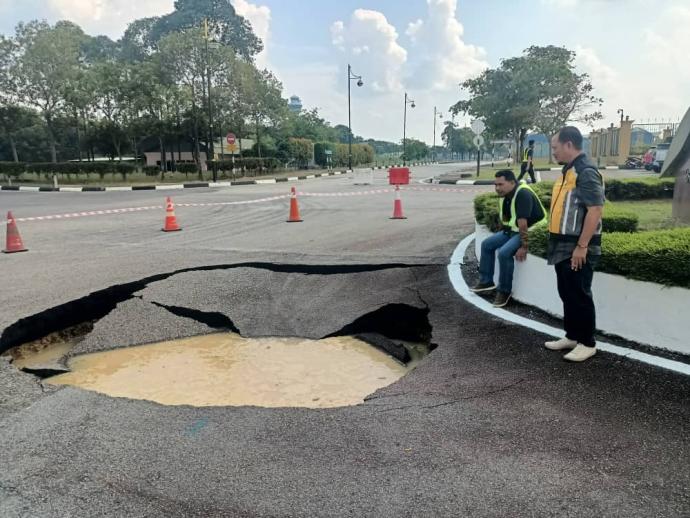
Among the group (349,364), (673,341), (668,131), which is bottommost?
(349,364)

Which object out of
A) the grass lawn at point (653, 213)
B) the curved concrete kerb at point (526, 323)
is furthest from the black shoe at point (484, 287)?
the grass lawn at point (653, 213)

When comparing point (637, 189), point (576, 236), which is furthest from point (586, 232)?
point (637, 189)

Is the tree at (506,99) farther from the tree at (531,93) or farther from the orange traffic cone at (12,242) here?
the orange traffic cone at (12,242)

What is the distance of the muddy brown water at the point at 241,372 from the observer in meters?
3.99

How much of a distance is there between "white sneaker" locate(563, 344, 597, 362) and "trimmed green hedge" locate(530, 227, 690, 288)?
71 cm

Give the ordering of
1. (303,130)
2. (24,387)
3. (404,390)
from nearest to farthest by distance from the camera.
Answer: (404,390) → (24,387) → (303,130)

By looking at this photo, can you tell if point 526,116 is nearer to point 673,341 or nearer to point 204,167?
point 204,167

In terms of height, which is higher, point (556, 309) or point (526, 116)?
point (526, 116)

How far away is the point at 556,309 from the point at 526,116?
33583mm

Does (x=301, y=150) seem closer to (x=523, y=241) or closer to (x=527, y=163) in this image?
(x=527, y=163)

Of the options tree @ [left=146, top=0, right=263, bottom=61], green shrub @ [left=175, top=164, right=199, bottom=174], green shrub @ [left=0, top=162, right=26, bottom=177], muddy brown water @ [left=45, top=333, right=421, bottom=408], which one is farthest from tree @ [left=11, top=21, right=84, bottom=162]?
muddy brown water @ [left=45, top=333, right=421, bottom=408]

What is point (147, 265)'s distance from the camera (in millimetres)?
7254

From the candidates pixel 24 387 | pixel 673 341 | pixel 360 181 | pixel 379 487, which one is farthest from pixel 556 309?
pixel 360 181

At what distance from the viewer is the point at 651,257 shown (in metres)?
3.88
